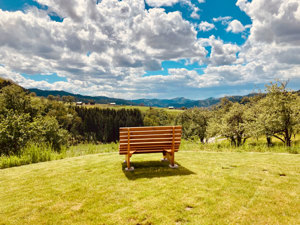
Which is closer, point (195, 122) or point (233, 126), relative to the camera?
point (233, 126)

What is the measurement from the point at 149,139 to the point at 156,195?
229 centimetres

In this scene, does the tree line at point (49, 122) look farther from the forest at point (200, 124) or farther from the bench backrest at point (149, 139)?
the bench backrest at point (149, 139)

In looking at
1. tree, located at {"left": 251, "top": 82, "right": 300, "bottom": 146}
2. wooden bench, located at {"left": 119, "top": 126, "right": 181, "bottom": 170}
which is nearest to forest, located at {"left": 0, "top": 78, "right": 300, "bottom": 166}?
tree, located at {"left": 251, "top": 82, "right": 300, "bottom": 146}

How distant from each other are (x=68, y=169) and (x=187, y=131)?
143ft

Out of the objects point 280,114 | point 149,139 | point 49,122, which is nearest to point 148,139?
point 149,139

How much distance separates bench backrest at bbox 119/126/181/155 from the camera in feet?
20.5

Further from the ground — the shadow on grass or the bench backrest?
the bench backrest

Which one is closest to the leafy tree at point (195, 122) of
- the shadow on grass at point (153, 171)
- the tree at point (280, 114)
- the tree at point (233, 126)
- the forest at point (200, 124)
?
the forest at point (200, 124)

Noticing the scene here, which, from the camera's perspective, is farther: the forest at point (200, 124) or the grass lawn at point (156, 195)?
the forest at point (200, 124)

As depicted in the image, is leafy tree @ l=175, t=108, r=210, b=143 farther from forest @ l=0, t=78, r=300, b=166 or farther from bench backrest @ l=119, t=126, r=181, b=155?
bench backrest @ l=119, t=126, r=181, b=155

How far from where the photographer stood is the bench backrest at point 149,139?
626 centimetres

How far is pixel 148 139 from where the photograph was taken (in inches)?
252

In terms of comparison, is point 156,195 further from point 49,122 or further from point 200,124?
point 200,124

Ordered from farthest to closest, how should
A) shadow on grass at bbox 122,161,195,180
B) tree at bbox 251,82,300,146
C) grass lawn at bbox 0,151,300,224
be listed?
tree at bbox 251,82,300,146 < shadow on grass at bbox 122,161,195,180 < grass lawn at bbox 0,151,300,224
